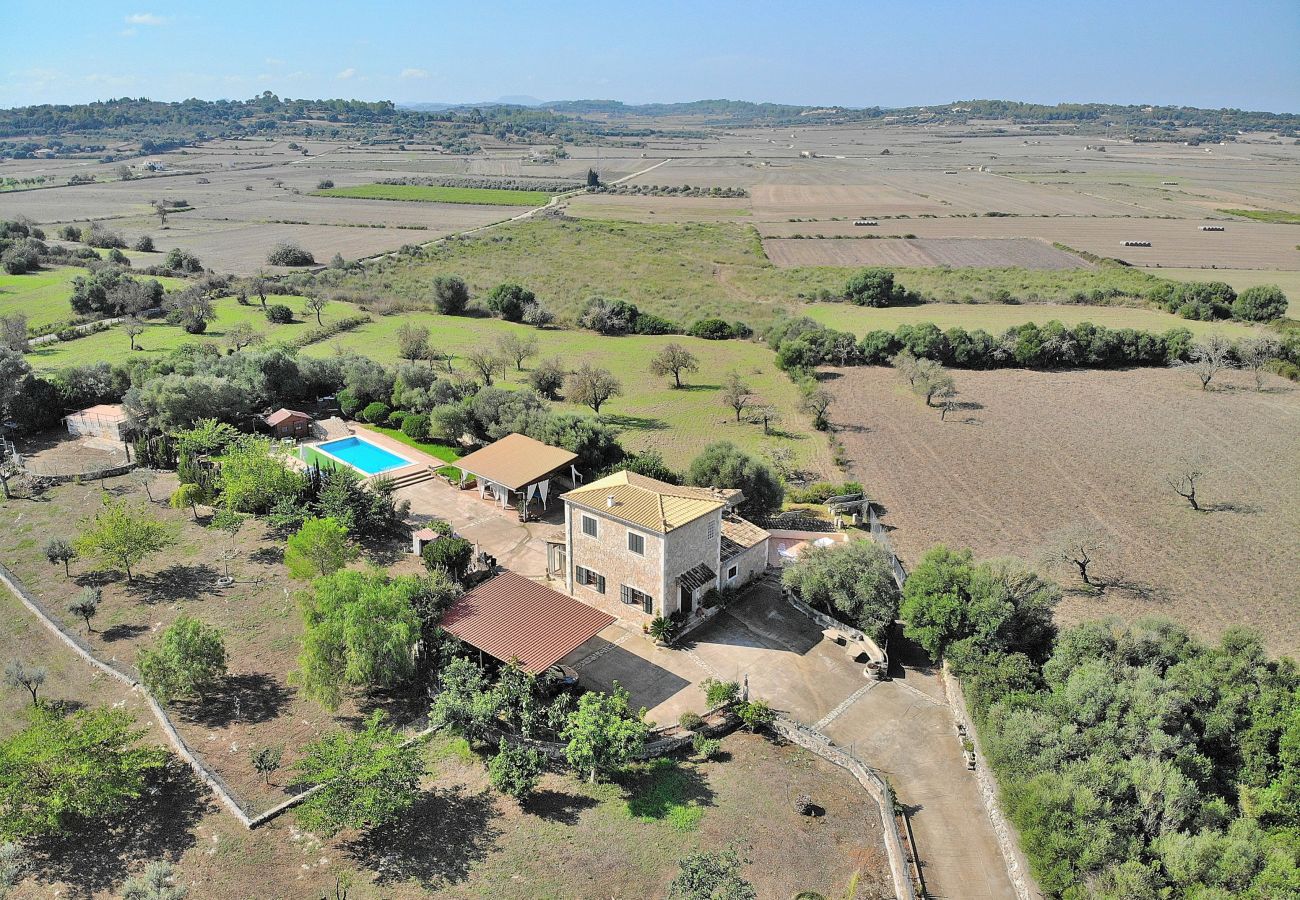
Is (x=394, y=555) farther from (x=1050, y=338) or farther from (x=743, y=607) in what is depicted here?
(x=1050, y=338)

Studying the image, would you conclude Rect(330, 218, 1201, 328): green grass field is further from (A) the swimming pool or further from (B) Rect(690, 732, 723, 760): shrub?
(B) Rect(690, 732, 723, 760): shrub

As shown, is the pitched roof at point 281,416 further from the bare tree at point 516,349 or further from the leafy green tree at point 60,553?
the bare tree at point 516,349

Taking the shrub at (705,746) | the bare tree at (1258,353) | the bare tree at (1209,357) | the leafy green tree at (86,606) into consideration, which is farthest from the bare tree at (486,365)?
the bare tree at (1258,353)

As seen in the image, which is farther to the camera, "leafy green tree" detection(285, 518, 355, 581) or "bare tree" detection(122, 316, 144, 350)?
"bare tree" detection(122, 316, 144, 350)

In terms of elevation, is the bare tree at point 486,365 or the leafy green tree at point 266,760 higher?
the bare tree at point 486,365

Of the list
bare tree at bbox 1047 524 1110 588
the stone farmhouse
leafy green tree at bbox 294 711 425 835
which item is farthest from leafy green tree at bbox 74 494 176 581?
bare tree at bbox 1047 524 1110 588

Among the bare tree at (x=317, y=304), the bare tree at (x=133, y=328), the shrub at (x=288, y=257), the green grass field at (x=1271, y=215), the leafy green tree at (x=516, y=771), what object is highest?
the green grass field at (x=1271, y=215)
